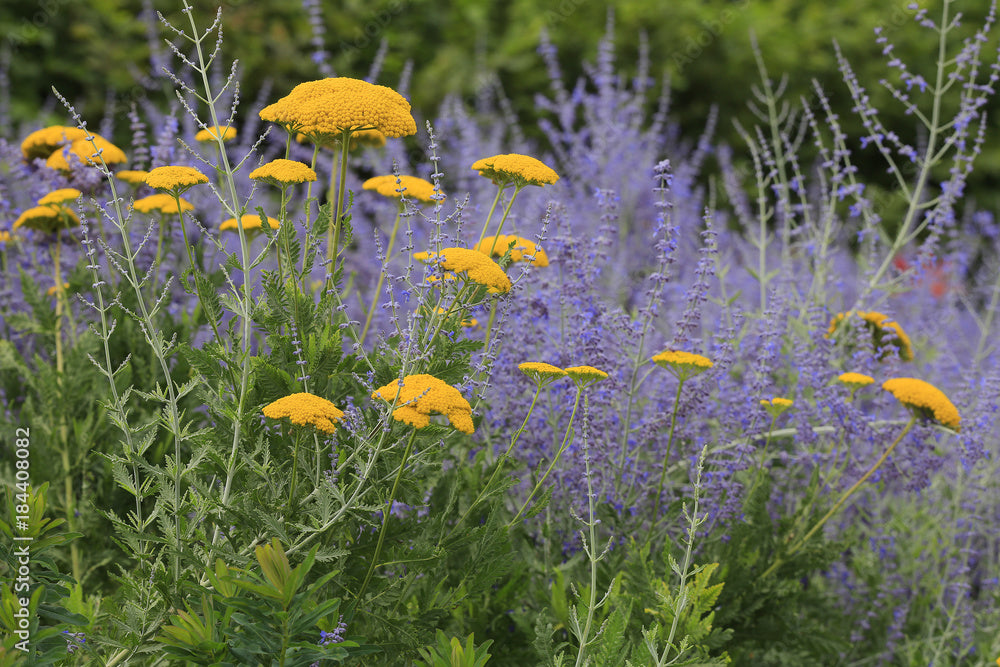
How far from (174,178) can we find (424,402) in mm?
738

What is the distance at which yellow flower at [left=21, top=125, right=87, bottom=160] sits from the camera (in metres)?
2.91

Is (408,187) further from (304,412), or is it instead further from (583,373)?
(304,412)

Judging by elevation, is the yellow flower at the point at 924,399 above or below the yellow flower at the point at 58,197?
below

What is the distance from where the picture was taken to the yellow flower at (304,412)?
163cm

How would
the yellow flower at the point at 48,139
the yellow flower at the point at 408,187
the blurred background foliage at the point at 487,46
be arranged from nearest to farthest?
the yellow flower at the point at 408,187 < the yellow flower at the point at 48,139 < the blurred background foliage at the point at 487,46

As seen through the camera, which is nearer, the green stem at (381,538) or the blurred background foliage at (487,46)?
the green stem at (381,538)

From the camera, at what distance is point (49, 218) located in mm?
2873

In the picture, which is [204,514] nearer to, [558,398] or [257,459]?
[257,459]

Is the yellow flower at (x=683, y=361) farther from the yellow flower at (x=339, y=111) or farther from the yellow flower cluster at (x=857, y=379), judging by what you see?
the yellow flower at (x=339, y=111)

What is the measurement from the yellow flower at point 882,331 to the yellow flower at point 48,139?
9.01ft

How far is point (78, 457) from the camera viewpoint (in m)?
2.65

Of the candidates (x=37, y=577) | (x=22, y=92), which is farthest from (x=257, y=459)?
(x=22, y=92)

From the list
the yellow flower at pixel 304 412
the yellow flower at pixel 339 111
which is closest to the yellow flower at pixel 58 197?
the yellow flower at pixel 339 111

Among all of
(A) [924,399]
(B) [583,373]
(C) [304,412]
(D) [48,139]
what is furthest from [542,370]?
(D) [48,139]
